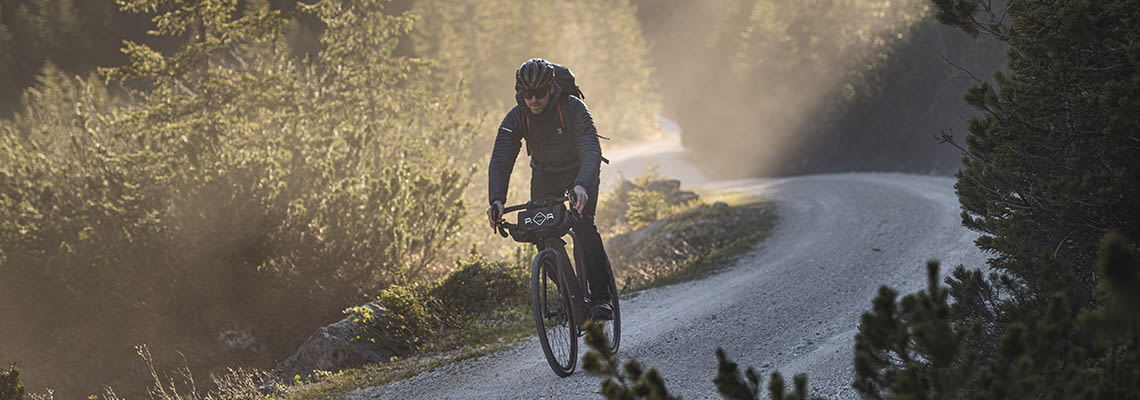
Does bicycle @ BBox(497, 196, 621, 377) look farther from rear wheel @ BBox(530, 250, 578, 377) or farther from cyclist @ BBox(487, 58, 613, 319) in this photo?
cyclist @ BBox(487, 58, 613, 319)

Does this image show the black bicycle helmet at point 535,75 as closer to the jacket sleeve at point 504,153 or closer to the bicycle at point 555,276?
the jacket sleeve at point 504,153

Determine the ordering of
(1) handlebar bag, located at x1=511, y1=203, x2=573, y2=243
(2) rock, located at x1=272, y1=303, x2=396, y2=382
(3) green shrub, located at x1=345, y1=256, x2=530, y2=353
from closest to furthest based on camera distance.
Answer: (1) handlebar bag, located at x1=511, y1=203, x2=573, y2=243
(2) rock, located at x1=272, y1=303, x2=396, y2=382
(3) green shrub, located at x1=345, y1=256, x2=530, y2=353

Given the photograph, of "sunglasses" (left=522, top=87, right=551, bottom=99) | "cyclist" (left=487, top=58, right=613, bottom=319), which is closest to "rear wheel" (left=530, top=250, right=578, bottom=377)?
"cyclist" (left=487, top=58, right=613, bottom=319)

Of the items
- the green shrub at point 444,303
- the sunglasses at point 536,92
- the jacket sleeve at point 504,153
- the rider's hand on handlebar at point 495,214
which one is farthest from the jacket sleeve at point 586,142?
the green shrub at point 444,303

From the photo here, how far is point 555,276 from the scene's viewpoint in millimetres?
5520

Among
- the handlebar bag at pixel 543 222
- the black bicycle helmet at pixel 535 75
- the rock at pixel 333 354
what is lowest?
the rock at pixel 333 354

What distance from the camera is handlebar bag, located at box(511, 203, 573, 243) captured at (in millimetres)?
5211

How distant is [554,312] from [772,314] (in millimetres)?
2657

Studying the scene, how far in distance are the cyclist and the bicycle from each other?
139 mm

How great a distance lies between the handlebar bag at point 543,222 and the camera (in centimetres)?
521

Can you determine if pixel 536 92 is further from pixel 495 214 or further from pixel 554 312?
pixel 554 312

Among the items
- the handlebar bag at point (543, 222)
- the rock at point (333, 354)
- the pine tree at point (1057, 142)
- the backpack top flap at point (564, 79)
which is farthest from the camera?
the rock at point (333, 354)

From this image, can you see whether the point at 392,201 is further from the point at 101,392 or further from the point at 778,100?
the point at 778,100

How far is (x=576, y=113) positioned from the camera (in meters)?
5.49
